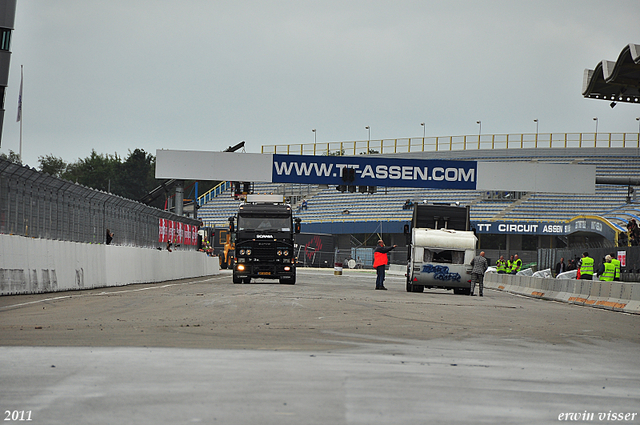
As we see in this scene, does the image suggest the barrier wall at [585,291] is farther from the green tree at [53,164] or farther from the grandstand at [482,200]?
the green tree at [53,164]

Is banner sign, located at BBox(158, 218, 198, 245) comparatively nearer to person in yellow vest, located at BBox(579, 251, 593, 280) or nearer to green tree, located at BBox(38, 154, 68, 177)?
person in yellow vest, located at BBox(579, 251, 593, 280)

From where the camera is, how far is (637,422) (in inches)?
206

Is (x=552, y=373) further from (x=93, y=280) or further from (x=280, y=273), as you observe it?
(x=280, y=273)

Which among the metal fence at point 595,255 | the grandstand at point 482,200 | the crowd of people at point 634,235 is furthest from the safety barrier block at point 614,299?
the grandstand at point 482,200

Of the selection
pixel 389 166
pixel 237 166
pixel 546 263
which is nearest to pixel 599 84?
pixel 389 166

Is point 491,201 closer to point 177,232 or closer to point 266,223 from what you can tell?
point 177,232

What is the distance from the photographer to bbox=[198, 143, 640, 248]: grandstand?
235 ft

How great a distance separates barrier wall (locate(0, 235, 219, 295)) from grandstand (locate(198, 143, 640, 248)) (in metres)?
43.9

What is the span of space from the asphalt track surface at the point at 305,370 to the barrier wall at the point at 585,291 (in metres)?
7.75

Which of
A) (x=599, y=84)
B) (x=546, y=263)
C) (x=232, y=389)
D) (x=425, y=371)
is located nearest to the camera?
(x=232, y=389)

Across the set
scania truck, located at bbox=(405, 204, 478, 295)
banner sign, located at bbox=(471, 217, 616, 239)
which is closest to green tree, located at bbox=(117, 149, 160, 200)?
banner sign, located at bbox=(471, 217, 616, 239)

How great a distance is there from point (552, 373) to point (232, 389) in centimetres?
300

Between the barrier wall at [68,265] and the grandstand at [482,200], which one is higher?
the grandstand at [482,200]

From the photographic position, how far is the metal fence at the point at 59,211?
19375mm
